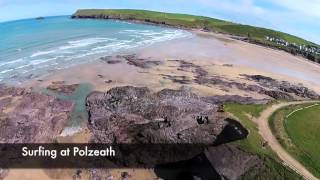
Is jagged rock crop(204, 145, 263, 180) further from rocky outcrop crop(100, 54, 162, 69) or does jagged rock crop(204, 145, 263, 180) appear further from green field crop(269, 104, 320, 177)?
rocky outcrop crop(100, 54, 162, 69)

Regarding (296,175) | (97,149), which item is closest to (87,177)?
(97,149)

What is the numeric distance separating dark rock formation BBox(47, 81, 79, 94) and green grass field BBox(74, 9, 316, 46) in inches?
3046

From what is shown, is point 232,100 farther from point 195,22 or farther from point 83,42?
point 195,22

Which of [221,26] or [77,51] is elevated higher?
[221,26]

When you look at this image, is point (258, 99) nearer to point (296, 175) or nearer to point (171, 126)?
point (171, 126)

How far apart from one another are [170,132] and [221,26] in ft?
385

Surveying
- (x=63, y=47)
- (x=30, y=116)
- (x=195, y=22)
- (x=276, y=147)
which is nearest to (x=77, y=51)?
(x=63, y=47)

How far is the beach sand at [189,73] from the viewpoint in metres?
61.4

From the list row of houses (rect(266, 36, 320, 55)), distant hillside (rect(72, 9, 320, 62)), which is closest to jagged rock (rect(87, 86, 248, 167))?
distant hillside (rect(72, 9, 320, 62))

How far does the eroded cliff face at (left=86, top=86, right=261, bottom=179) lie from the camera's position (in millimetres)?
41281

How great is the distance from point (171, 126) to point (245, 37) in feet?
320

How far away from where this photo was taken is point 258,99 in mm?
60250

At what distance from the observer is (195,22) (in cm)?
16438

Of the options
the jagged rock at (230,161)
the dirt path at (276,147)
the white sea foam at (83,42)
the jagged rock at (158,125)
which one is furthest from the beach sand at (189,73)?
the white sea foam at (83,42)
